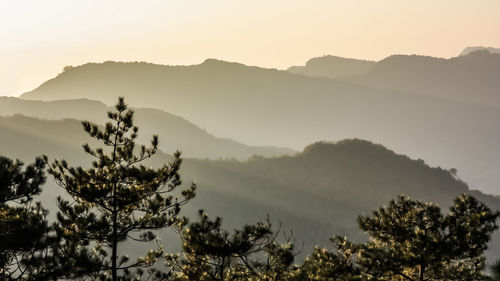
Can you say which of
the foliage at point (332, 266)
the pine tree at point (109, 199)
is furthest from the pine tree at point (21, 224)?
the foliage at point (332, 266)

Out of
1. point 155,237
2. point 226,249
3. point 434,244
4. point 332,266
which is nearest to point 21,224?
point 155,237

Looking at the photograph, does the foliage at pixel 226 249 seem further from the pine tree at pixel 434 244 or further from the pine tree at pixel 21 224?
the pine tree at pixel 21 224

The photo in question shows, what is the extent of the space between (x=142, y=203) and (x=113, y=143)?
2540 mm

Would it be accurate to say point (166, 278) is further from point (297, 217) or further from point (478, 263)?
point (297, 217)

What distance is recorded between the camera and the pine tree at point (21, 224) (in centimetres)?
1428

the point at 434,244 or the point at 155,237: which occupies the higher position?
the point at 434,244

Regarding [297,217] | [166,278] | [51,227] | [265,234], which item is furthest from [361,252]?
[297,217]

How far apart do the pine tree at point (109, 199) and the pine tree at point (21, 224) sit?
86cm

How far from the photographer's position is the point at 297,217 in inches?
7141

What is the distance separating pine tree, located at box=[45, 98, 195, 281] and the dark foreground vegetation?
37 mm

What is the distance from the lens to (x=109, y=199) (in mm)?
16906

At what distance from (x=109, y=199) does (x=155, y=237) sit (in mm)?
2188

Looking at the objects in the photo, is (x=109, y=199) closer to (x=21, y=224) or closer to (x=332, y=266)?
(x=21, y=224)

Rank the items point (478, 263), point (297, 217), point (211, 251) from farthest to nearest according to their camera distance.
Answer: point (297, 217) → point (478, 263) → point (211, 251)
